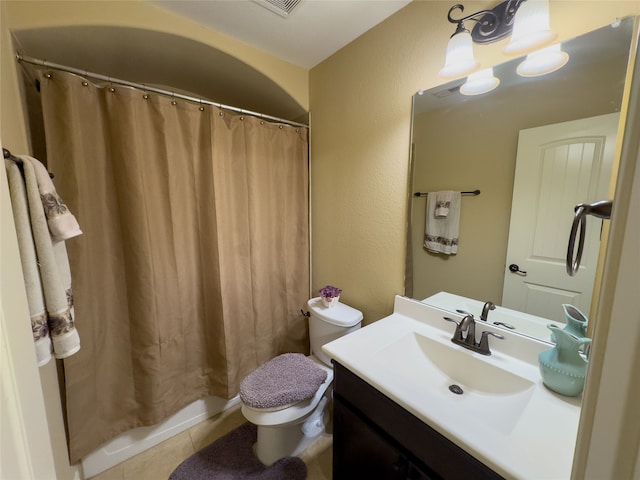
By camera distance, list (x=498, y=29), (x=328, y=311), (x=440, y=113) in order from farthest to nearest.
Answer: (x=328, y=311) → (x=440, y=113) → (x=498, y=29)

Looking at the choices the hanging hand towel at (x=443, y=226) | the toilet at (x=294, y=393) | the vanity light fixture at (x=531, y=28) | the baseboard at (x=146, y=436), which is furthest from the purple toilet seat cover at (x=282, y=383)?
the vanity light fixture at (x=531, y=28)

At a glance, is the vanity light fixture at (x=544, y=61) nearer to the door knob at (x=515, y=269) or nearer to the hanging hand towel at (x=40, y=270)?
the door knob at (x=515, y=269)

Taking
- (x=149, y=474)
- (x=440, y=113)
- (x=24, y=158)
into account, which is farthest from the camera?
(x=149, y=474)

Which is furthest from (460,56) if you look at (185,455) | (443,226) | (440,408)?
(185,455)

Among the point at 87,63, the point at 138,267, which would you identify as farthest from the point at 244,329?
the point at 87,63

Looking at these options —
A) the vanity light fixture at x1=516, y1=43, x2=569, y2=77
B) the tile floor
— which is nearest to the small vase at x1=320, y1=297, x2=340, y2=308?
the tile floor

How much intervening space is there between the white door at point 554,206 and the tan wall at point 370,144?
390 mm

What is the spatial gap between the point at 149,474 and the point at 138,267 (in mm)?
1096

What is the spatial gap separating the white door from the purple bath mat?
136cm

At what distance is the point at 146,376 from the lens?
140 centimetres

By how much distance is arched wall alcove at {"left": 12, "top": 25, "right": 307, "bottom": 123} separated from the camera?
117 cm

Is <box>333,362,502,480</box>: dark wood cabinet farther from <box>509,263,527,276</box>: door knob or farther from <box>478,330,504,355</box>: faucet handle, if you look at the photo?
<box>509,263,527,276</box>: door knob

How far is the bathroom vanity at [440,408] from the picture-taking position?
2.11ft

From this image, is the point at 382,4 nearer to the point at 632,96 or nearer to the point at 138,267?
the point at 632,96
